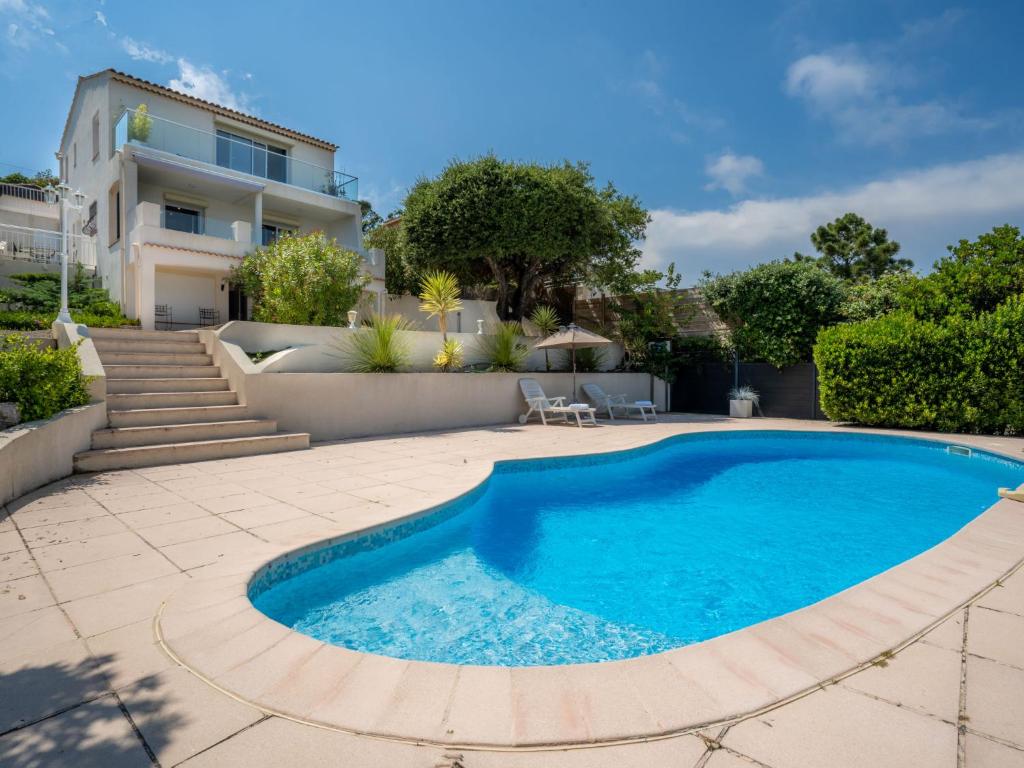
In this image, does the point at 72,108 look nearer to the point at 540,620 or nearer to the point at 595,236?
the point at 595,236

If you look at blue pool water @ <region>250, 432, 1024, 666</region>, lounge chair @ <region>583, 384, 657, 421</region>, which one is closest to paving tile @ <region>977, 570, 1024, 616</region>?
blue pool water @ <region>250, 432, 1024, 666</region>

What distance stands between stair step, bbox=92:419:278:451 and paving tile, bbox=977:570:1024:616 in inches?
346

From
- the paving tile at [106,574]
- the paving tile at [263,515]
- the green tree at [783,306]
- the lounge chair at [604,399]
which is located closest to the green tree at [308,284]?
the lounge chair at [604,399]

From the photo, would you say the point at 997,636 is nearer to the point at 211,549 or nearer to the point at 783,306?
the point at 211,549

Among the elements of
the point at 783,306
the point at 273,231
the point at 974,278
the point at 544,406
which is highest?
the point at 273,231

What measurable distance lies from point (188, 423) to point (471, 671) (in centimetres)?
758

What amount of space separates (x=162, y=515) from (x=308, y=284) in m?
8.68

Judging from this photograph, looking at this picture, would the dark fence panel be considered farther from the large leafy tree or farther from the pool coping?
the pool coping

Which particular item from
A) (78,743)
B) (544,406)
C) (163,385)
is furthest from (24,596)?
(544,406)

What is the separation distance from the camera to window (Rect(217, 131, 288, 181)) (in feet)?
52.6

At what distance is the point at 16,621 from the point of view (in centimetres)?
266

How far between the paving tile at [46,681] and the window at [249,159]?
56.7 feet

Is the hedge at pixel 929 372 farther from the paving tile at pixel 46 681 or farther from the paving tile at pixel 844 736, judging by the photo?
the paving tile at pixel 46 681

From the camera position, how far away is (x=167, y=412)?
7828 millimetres
